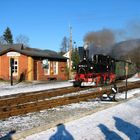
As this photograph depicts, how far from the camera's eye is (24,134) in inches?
366

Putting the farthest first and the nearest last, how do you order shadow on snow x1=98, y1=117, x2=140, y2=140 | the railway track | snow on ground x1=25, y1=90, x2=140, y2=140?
the railway track
shadow on snow x1=98, y1=117, x2=140, y2=140
snow on ground x1=25, y1=90, x2=140, y2=140

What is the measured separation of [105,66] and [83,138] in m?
21.6

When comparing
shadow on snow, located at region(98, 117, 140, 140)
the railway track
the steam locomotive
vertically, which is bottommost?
shadow on snow, located at region(98, 117, 140, 140)

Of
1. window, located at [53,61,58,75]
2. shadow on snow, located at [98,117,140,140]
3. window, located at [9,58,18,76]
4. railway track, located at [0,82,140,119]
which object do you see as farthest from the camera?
window, located at [53,61,58,75]

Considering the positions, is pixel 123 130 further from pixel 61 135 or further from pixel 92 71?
pixel 92 71

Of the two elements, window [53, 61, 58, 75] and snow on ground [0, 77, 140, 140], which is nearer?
snow on ground [0, 77, 140, 140]

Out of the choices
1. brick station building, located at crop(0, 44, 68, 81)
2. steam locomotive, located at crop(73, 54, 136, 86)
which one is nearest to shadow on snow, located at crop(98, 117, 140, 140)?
steam locomotive, located at crop(73, 54, 136, 86)

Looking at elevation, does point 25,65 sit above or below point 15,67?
above

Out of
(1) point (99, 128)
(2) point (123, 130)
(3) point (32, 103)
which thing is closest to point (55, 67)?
(3) point (32, 103)

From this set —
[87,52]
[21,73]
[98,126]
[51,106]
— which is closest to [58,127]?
[98,126]

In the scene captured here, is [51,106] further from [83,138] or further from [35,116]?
[83,138]

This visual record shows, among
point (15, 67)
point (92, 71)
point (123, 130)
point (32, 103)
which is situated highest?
point (15, 67)

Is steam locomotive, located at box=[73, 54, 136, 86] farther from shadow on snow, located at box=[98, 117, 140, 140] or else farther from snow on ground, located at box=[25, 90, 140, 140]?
shadow on snow, located at box=[98, 117, 140, 140]

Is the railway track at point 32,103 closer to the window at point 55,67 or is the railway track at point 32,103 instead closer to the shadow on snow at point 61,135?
the shadow on snow at point 61,135
